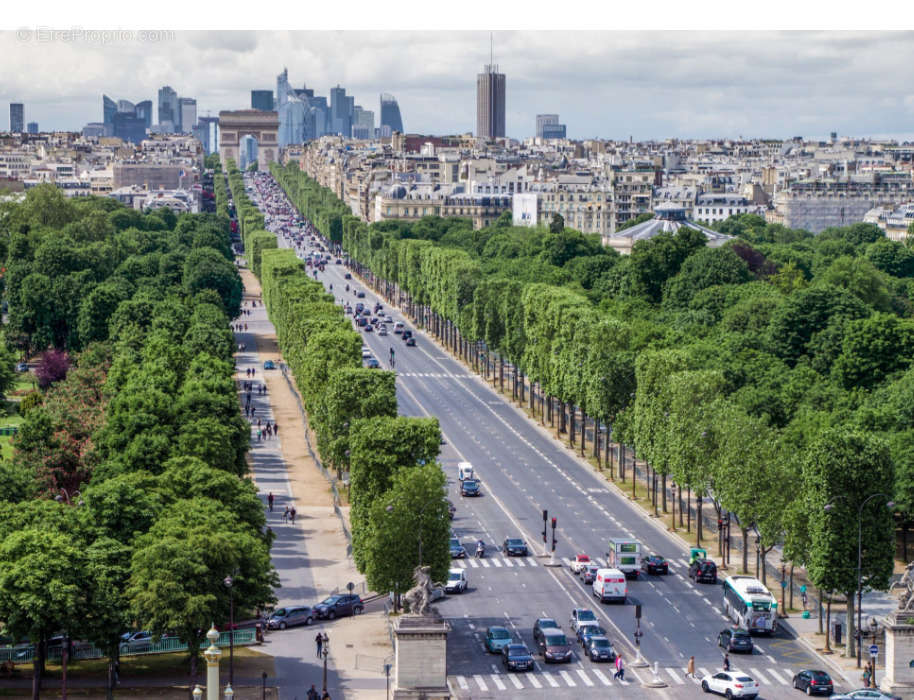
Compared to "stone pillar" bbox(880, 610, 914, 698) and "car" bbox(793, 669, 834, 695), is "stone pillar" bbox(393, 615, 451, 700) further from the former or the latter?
"stone pillar" bbox(880, 610, 914, 698)

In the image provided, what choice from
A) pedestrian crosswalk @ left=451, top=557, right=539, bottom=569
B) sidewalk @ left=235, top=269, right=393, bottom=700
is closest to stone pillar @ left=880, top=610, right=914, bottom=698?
sidewalk @ left=235, top=269, right=393, bottom=700

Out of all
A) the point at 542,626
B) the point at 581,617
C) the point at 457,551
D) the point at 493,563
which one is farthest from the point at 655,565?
the point at 542,626

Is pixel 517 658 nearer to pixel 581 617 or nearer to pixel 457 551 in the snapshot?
pixel 581 617

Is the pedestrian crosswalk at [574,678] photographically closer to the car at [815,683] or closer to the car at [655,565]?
the car at [815,683]

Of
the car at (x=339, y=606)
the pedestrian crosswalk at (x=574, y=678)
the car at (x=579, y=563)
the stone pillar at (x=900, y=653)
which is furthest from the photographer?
the car at (x=579, y=563)

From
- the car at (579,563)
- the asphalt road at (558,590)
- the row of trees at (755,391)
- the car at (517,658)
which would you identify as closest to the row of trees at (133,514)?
the car at (517,658)

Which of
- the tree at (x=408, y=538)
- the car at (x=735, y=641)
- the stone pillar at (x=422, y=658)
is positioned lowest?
the car at (x=735, y=641)

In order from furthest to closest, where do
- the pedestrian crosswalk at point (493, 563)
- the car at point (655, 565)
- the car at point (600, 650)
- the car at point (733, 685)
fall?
the pedestrian crosswalk at point (493, 563), the car at point (655, 565), the car at point (600, 650), the car at point (733, 685)

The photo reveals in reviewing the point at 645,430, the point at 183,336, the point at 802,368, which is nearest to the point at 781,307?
the point at 802,368

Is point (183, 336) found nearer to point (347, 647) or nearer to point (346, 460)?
point (346, 460)
